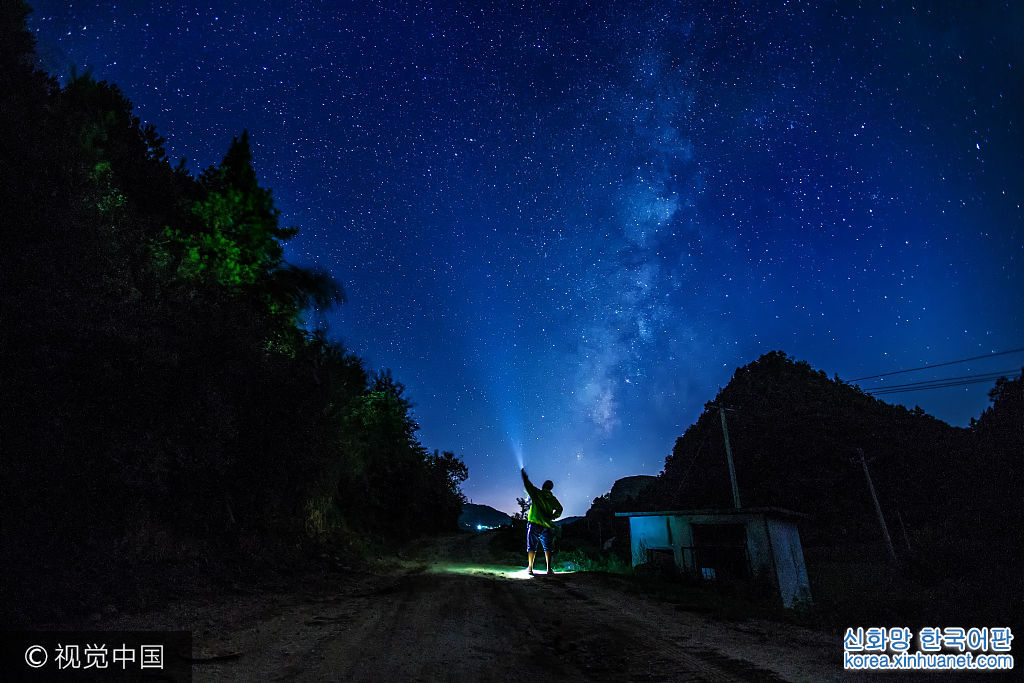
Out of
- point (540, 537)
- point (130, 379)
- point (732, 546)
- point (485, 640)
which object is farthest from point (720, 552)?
point (130, 379)

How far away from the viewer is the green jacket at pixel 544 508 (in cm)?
1478

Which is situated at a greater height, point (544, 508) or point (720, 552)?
point (544, 508)

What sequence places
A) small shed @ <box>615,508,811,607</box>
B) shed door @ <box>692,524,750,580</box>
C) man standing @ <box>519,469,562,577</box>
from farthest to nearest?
man standing @ <box>519,469,562,577</box>
shed door @ <box>692,524,750,580</box>
small shed @ <box>615,508,811,607</box>

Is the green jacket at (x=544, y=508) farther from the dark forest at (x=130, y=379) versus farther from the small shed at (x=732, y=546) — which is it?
the dark forest at (x=130, y=379)

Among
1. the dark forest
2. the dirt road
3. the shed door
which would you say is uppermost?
the dark forest

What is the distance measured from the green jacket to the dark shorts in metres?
0.34

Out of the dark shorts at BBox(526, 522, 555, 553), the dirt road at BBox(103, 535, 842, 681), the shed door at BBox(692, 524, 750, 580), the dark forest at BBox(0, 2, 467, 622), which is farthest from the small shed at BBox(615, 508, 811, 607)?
the dark forest at BBox(0, 2, 467, 622)

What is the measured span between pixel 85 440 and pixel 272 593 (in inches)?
194

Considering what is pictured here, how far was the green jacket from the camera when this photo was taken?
582 inches

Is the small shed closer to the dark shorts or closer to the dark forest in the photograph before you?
the dark shorts

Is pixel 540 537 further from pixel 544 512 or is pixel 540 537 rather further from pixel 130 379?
A: pixel 130 379

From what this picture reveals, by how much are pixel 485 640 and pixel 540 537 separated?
33.3ft

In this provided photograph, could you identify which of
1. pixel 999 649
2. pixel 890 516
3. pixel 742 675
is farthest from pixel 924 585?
pixel 742 675

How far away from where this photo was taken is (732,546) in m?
13.5
